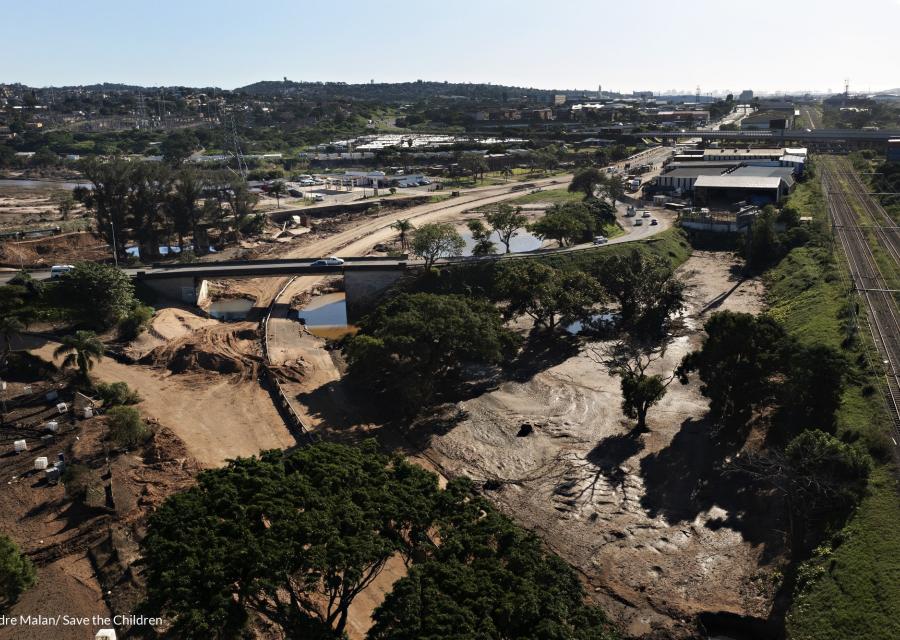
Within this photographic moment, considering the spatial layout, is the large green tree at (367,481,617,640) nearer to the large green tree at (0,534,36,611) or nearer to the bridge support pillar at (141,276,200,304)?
the large green tree at (0,534,36,611)

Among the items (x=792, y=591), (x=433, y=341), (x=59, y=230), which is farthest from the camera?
(x=59, y=230)

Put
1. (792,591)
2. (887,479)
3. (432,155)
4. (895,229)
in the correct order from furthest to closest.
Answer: (432,155), (895,229), (887,479), (792,591)

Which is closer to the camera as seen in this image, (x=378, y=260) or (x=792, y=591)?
(x=792, y=591)

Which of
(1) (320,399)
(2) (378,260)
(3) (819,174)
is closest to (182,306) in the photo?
(2) (378,260)

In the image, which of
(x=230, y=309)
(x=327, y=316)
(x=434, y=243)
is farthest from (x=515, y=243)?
(x=230, y=309)

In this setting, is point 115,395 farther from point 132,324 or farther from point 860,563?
point 860,563

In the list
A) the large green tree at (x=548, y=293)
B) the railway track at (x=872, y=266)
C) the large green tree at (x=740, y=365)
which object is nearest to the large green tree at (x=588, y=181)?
the railway track at (x=872, y=266)

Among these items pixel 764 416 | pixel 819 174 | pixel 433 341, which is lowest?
pixel 764 416

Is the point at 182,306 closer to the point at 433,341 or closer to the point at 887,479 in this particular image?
the point at 433,341

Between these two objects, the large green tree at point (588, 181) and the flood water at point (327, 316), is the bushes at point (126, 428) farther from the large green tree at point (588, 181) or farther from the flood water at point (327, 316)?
the large green tree at point (588, 181)
